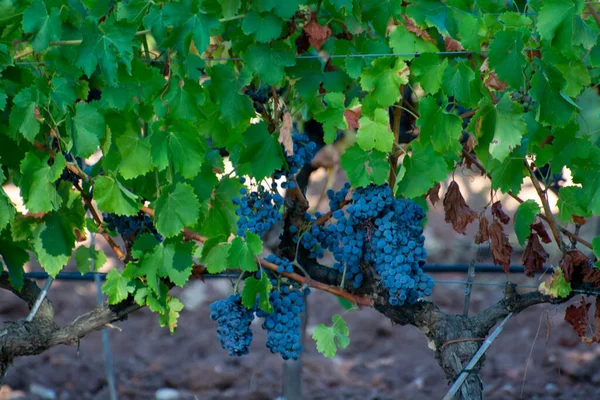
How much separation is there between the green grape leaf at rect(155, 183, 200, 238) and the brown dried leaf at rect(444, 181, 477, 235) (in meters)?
0.89

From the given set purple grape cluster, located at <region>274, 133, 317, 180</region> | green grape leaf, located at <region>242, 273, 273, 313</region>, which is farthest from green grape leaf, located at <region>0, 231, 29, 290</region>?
purple grape cluster, located at <region>274, 133, 317, 180</region>

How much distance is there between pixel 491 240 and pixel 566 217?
27 cm

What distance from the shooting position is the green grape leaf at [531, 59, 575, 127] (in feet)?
7.64

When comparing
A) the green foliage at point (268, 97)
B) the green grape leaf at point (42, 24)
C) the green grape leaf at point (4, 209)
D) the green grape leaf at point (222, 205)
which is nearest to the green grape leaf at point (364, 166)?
the green foliage at point (268, 97)

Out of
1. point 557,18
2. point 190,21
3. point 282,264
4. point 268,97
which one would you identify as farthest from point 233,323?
point 557,18

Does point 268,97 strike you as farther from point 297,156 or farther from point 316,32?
point 316,32

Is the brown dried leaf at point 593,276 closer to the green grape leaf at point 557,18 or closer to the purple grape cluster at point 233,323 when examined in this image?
the green grape leaf at point 557,18

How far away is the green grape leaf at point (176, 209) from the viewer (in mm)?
2521

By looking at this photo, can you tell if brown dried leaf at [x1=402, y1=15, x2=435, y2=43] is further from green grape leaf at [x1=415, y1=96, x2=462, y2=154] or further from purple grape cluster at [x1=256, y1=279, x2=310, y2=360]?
purple grape cluster at [x1=256, y1=279, x2=310, y2=360]

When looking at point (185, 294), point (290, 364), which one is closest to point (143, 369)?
point (185, 294)

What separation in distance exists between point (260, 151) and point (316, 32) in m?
0.43

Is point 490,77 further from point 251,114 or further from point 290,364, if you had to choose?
point 290,364

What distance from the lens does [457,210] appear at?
2.76 meters

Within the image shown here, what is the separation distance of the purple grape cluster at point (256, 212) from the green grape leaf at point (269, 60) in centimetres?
43
